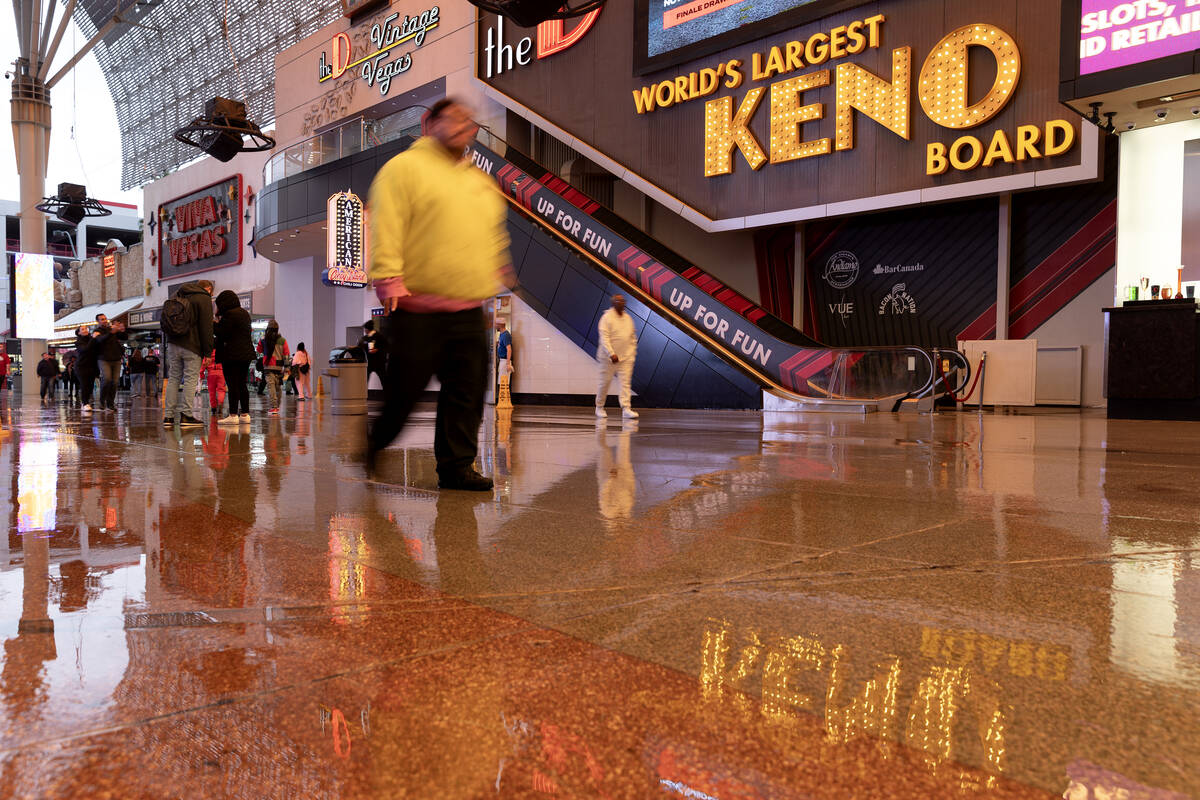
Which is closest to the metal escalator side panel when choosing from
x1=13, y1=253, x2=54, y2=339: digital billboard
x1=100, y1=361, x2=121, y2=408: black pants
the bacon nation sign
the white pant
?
the white pant

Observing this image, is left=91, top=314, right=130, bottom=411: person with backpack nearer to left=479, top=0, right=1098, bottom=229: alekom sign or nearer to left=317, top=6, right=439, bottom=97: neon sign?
left=479, top=0, right=1098, bottom=229: alekom sign

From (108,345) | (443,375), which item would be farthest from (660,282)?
(443,375)

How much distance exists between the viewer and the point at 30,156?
77.3 ft

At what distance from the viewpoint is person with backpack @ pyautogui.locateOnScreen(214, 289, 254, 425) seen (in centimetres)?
998

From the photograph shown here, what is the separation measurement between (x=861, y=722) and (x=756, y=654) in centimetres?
29

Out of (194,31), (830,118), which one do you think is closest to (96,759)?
(830,118)

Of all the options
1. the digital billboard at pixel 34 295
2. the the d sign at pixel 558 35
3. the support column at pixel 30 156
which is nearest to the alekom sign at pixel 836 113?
the the d sign at pixel 558 35

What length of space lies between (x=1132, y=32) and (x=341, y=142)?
1951 centimetres

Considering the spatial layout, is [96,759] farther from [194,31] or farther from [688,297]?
[194,31]

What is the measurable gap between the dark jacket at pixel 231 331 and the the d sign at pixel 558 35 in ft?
43.3

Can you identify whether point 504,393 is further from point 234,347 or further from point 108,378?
point 234,347

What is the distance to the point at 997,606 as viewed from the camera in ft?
5.66

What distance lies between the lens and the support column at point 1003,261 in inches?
595

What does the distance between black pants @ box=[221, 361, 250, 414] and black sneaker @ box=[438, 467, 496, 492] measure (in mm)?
7180
